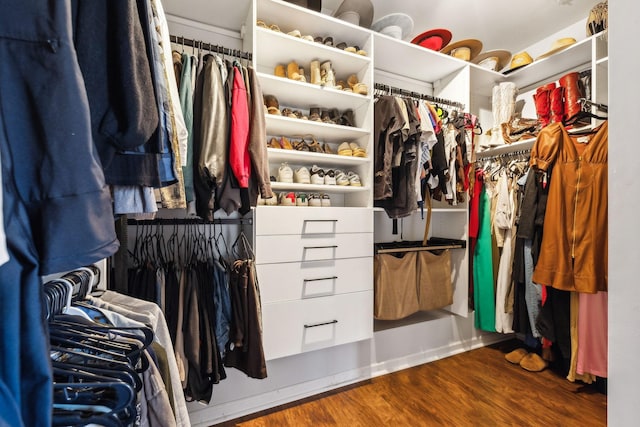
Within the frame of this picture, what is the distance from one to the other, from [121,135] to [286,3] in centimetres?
144

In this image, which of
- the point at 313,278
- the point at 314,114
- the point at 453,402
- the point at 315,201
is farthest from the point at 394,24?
the point at 453,402

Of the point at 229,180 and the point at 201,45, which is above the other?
the point at 201,45

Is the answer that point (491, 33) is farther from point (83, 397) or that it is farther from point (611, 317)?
point (83, 397)

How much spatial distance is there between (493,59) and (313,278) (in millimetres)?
2246

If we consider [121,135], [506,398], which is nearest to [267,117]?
[121,135]

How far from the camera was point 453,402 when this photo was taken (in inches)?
63.6

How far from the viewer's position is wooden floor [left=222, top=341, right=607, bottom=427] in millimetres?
1483

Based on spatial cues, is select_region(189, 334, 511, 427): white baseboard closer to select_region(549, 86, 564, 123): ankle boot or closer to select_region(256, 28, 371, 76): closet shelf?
select_region(549, 86, 564, 123): ankle boot

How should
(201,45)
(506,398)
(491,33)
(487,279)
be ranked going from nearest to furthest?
(201,45) → (506,398) → (487,279) → (491,33)

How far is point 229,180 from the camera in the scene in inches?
49.3

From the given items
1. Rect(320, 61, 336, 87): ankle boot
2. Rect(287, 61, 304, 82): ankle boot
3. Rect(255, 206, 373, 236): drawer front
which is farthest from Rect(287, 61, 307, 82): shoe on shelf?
Rect(255, 206, 373, 236): drawer front

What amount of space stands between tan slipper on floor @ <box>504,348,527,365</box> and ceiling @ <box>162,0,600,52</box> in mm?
2468

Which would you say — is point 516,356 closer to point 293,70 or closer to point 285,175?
point 285,175

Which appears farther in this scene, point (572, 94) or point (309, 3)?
point (572, 94)
